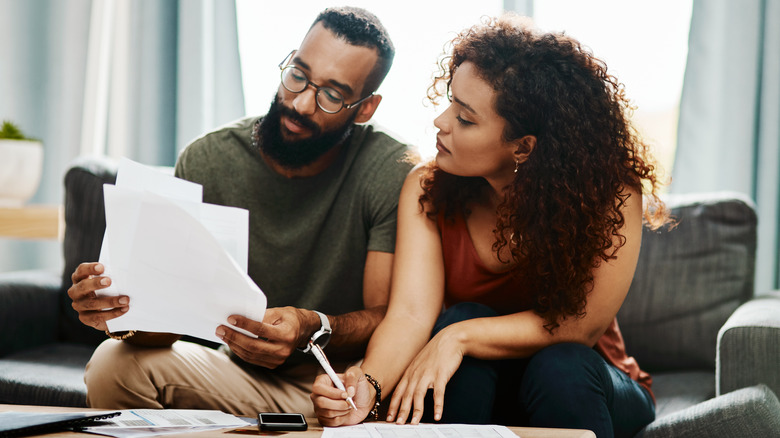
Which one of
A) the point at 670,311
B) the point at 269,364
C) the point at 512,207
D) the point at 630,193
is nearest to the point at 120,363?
the point at 269,364

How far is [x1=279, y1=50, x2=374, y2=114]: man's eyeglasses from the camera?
1461 mm

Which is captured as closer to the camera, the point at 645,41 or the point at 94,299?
the point at 94,299

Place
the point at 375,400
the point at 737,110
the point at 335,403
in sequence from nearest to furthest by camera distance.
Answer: the point at 335,403
the point at 375,400
the point at 737,110

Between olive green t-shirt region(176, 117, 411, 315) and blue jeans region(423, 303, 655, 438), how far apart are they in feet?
1.18

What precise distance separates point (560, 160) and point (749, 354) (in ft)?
1.84

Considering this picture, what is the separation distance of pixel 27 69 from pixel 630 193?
96.3 inches

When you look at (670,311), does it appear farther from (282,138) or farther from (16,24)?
(16,24)

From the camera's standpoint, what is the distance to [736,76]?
2053 mm

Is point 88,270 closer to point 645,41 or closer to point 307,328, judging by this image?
point 307,328

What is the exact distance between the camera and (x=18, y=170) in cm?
217

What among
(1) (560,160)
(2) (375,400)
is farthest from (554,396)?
(1) (560,160)

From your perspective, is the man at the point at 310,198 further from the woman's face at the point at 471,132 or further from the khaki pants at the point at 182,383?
the woman's face at the point at 471,132

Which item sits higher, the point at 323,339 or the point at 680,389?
the point at 323,339

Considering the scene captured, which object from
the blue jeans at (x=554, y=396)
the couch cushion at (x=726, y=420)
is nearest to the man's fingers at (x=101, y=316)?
the blue jeans at (x=554, y=396)
